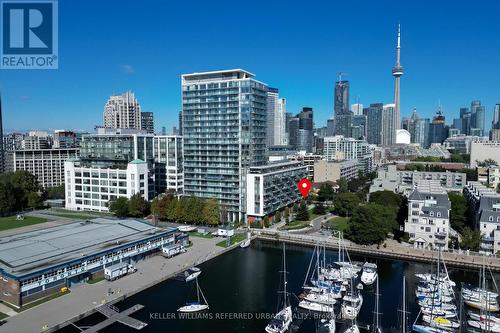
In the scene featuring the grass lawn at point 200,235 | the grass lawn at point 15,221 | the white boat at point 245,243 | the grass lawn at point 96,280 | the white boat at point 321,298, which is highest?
the grass lawn at point 15,221

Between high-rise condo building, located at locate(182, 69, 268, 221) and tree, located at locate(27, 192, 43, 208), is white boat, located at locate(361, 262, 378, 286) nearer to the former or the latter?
high-rise condo building, located at locate(182, 69, 268, 221)

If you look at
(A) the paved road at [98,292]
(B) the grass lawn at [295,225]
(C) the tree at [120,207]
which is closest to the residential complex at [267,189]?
(B) the grass lawn at [295,225]

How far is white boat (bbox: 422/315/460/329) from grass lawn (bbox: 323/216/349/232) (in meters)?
22.7

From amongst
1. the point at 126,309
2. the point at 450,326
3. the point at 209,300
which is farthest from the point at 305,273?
the point at 126,309

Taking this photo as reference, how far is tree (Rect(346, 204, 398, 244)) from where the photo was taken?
4106 centimetres

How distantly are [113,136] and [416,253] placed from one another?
4817cm

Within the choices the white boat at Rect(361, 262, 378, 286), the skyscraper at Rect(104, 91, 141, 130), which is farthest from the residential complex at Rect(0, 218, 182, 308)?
the skyscraper at Rect(104, 91, 141, 130)

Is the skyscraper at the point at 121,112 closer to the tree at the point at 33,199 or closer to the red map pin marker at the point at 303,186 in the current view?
the tree at the point at 33,199

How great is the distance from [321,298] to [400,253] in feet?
49.7

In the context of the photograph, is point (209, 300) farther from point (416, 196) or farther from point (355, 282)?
point (416, 196)

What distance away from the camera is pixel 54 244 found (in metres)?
32.8

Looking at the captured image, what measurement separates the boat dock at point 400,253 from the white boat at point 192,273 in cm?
1205

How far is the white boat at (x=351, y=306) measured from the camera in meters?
26.2

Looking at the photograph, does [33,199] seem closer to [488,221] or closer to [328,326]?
[328,326]
